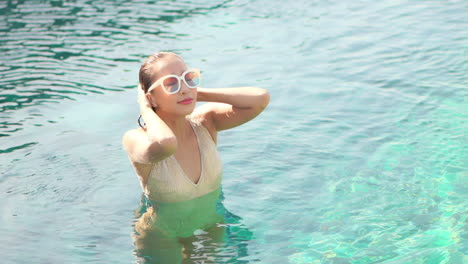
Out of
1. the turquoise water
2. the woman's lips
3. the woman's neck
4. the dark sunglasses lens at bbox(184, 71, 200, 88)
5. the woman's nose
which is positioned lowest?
the turquoise water

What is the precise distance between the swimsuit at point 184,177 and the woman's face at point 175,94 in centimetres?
41

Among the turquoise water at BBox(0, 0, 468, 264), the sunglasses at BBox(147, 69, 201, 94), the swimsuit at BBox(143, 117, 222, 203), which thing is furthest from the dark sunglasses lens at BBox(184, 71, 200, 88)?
the turquoise water at BBox(0, 0, 468, 264)

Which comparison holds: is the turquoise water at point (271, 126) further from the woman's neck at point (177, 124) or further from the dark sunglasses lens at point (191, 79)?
the dark sunglasses lens at point (191, 79)

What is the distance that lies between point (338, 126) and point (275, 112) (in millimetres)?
839

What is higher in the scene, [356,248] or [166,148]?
[166,148]

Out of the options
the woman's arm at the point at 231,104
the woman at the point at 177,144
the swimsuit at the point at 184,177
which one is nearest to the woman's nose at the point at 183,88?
the woman at the point at 177,144

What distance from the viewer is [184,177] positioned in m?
5.78

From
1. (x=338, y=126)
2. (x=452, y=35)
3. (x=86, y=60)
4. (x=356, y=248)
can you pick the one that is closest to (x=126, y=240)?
(x=356, y=248)

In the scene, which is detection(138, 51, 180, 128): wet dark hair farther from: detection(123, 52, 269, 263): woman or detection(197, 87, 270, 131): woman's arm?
detection(197, 87, 270, 131): woman's arm

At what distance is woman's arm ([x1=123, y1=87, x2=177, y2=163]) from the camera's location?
5.27 meters

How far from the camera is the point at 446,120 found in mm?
7871

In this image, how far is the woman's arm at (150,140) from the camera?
17.3 ft

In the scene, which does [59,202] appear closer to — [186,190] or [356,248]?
[186,190]

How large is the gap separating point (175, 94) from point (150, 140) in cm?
43
